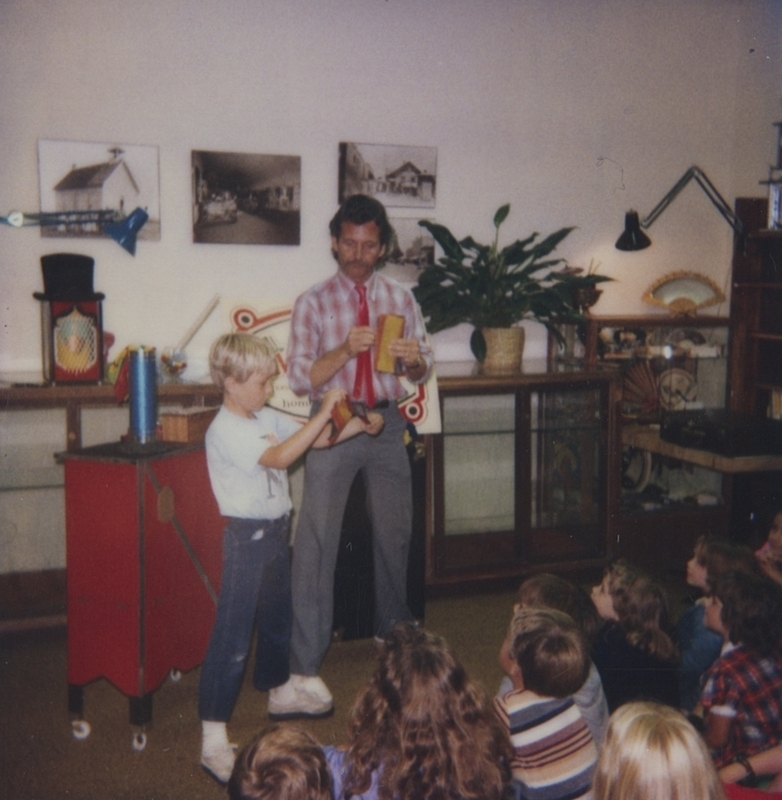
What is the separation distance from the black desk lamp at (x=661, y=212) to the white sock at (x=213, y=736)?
315 cm

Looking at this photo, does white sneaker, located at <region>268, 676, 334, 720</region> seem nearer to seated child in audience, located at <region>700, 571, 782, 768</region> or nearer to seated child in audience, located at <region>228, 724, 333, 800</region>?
seated child in audience, located at <region>700, 571, 782, 768</region>

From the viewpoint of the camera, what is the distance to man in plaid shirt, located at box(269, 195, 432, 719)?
10.1 ft

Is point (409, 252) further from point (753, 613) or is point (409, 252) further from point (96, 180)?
point (753, 613)

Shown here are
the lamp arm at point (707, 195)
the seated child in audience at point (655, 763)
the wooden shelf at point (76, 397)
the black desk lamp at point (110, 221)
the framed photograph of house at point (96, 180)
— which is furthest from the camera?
the lamp arm at point (707, 195)

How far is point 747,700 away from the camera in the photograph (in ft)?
7.27

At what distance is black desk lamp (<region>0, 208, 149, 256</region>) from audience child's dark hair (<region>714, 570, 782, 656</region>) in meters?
2.84

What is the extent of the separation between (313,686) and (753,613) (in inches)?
59.2

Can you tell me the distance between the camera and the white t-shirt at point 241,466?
8.54 feet

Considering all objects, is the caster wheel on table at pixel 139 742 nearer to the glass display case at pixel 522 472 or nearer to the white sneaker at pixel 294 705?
the white sneaker at pixel 294 705

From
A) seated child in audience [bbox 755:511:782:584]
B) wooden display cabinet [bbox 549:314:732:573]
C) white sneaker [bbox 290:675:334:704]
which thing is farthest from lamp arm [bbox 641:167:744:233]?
white sneaker [bbox 290:675:334:704]

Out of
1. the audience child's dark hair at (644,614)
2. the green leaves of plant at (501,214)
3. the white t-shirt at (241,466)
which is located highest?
the green leaves of plant at (501,214)

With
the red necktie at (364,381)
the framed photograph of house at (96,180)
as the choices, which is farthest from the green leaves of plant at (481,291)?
the framed photograph of house at (96,180)

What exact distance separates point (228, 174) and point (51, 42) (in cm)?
93

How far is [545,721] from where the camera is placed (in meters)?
1.95
